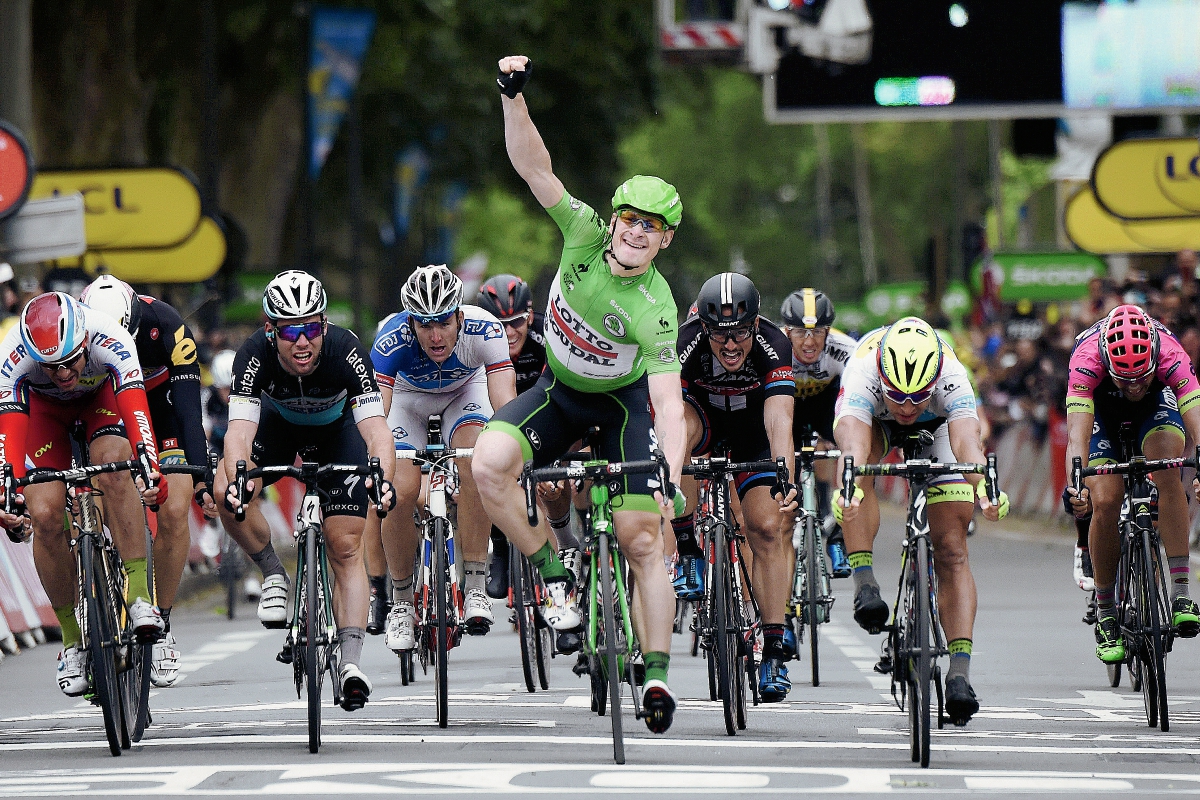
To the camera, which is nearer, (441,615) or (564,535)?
(441,615)

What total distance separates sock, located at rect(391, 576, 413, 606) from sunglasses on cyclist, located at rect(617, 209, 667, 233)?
123 inches

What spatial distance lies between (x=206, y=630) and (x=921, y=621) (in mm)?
9053

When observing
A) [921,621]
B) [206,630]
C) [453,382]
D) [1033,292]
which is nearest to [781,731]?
[921,621]

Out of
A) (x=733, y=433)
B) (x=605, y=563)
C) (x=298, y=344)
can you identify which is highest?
(x=298, y=344)

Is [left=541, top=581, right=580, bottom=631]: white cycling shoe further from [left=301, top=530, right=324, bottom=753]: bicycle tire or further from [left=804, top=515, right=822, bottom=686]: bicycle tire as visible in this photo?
[left=804, top=515, right=822, bottom=686]: bicycle tire

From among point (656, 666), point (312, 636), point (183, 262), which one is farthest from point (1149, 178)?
point (312, 636)

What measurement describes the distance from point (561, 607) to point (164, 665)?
2.16 m

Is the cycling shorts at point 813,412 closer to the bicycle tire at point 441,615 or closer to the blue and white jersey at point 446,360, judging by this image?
the blue and white jersey at point 446,360

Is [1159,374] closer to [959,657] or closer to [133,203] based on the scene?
[959,657]

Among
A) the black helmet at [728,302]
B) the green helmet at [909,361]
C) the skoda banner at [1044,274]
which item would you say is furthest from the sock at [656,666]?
the skoda banner at [1044,274]

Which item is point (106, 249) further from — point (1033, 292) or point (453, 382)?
point (1033, 292)

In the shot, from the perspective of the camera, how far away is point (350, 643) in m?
10.9

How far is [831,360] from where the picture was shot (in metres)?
14.4

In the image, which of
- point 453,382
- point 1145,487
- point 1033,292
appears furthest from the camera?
point 1033,292
